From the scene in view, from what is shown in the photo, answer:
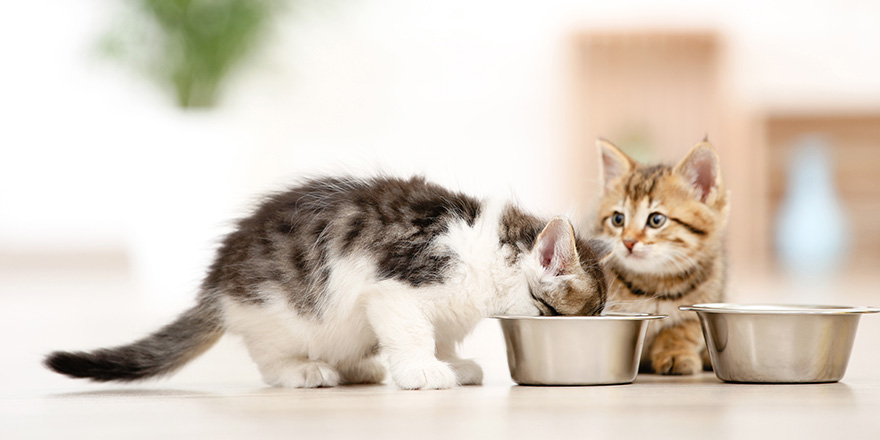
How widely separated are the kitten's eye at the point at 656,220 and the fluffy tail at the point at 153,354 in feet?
3.28

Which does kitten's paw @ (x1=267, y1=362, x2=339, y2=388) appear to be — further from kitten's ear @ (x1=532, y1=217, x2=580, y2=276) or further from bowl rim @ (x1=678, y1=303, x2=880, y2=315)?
bowl rim @ (x1=678, y1=303, x2=880, y2=315)

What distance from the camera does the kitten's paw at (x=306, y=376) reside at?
181cm

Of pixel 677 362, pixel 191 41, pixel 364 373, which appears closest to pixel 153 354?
pixel 364 373

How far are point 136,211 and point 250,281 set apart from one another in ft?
10.8

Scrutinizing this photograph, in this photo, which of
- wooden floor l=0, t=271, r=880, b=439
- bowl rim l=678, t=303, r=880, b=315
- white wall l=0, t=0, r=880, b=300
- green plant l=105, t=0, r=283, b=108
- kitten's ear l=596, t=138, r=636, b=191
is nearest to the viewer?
wooden floor l=0, t=271, r=880, b=439

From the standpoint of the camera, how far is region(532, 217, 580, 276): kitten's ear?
5.65 feet

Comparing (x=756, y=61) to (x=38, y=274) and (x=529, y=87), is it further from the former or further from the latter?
(x=38, y=274)

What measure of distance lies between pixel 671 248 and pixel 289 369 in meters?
0.90

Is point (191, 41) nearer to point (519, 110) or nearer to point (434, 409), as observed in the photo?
point (519, 110)

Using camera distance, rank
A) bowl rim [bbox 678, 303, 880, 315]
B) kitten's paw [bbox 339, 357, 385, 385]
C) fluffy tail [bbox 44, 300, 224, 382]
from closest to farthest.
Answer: bowl rim [bbox 678, 303, 880, 315] < fluffy tail [bbox 44, 300, 224, 382] < kitten's paw [bbox 339, 357, 385, 385]

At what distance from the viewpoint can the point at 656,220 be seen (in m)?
2.15

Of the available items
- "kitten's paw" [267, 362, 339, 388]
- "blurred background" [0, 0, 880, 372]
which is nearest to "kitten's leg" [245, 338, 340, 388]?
"kitten's paw" [267, 362, 339, 388]

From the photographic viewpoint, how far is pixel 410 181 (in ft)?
6.20

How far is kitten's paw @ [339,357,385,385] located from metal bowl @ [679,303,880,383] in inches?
26.0
